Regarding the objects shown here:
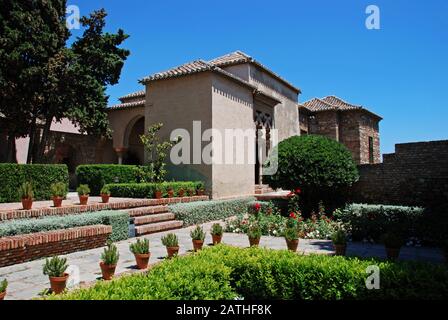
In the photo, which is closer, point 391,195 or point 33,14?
point 391,195

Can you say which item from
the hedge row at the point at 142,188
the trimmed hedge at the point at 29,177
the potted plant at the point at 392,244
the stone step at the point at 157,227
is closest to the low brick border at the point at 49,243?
the stone step at the point at 157,227

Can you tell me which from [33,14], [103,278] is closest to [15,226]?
[103,278]

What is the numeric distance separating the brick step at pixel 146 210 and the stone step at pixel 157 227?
48 cm

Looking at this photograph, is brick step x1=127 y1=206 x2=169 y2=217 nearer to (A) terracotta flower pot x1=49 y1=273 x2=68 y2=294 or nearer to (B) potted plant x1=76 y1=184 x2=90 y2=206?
(B) potted plant x1=76 y1=184 x2=90 y2=206

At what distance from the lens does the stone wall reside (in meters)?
10.9

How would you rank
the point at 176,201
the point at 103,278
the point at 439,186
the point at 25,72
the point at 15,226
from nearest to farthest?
the point at 103,278
the point at 15,226
the point at 439,186
the point at 176,201
the point at 25,72

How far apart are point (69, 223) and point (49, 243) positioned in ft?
2.98

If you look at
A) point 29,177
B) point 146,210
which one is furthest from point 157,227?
point 29,177

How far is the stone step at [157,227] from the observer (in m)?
9.42

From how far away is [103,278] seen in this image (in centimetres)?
511

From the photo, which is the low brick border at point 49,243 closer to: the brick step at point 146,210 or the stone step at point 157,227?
the stone step at point 157,227

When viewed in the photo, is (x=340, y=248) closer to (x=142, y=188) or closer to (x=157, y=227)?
(x=157, y=227)
